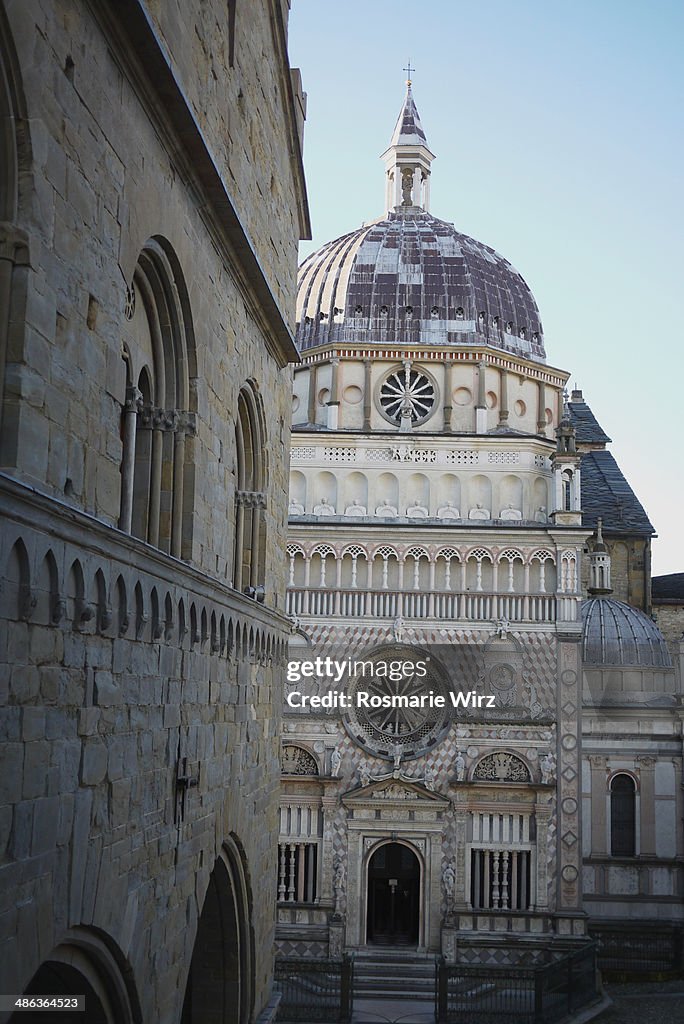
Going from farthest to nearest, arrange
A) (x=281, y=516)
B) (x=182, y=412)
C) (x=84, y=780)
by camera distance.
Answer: (x=281, y=516), (x=182, y=412), (x=84, y=780)

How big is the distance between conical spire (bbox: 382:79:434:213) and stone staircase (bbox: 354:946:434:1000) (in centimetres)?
2159

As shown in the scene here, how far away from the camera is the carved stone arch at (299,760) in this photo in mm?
31266

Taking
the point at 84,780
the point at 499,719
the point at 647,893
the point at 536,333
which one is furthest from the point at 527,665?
the point at 84,780

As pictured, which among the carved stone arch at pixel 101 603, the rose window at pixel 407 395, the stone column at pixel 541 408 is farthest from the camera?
the stone column at pixel 541 408

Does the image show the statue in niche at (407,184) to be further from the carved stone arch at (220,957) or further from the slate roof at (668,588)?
the carved stone arch at (220,957)

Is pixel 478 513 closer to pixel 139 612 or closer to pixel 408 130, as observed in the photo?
pixel 408 130

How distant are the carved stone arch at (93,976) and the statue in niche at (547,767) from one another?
22202 mm

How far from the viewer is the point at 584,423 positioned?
47312 mm

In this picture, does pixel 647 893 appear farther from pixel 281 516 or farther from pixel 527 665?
pixel 281 516

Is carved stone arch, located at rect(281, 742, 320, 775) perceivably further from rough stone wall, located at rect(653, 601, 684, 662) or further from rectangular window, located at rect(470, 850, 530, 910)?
rough stone wall, located at rect(653, 601, 684, 662)

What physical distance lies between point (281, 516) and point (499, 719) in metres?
14.8

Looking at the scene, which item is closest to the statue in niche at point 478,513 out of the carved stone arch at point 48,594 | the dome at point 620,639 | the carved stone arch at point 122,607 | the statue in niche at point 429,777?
the dome at point 620,639

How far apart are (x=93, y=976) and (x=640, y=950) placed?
25.7 metres

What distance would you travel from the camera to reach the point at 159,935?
10367mm
